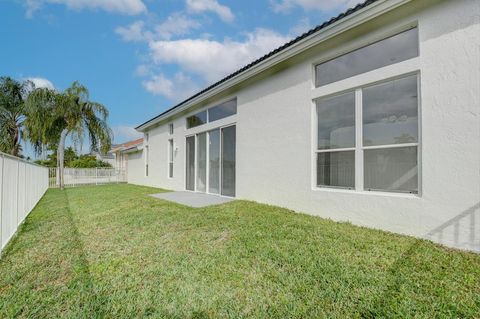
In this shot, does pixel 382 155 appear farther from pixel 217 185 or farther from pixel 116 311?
pixel 217 185

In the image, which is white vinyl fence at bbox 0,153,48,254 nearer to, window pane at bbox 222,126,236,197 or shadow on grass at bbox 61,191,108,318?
shadow on grass at bbox 61,191,108,318

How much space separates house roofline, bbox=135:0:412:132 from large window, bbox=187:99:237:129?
0.63 meters

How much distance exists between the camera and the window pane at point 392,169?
169 inches

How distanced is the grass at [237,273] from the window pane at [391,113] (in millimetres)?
1908

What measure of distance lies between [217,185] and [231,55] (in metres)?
8.69

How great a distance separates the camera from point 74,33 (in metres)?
11.0

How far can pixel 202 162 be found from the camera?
10469 mm

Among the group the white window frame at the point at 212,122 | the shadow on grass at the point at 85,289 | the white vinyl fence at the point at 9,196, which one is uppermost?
the white window frame at the point at 212,122

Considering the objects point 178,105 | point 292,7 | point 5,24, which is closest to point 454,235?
point 292,7

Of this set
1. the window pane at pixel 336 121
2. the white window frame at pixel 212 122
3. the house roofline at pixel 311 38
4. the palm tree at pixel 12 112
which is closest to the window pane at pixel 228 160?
the white window frame at pixel 212 122

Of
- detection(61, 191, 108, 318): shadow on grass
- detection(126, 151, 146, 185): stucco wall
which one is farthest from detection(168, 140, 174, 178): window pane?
detection(61, 191, 108, 318): shadow on grass

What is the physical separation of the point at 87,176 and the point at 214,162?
642 inches

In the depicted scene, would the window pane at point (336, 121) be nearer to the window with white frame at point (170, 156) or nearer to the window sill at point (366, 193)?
the window sill at point (366, 193)

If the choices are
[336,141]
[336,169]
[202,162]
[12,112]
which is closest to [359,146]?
[336,141]
